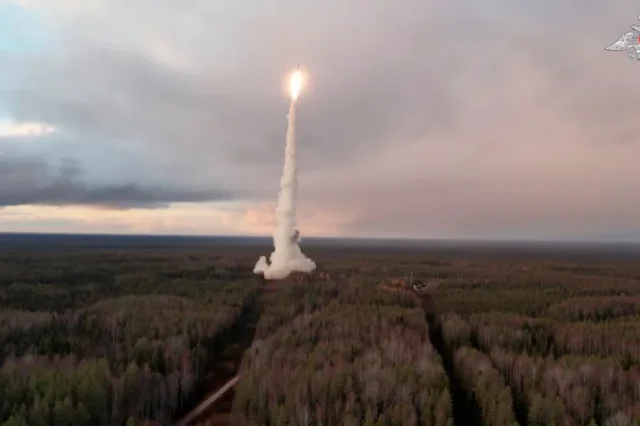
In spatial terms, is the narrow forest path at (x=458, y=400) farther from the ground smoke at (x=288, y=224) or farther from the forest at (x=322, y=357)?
the ground smoke at (x=288, y=224)

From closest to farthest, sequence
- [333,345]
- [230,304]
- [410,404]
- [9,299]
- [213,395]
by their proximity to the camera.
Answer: [410,404], [213,395], [333,345], [230,304], [9,299]

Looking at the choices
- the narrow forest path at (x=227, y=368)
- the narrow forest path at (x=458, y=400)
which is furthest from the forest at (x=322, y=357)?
the narrow forest path at (x=227, y=368)

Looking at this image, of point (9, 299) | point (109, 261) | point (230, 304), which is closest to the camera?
point (230, 304)

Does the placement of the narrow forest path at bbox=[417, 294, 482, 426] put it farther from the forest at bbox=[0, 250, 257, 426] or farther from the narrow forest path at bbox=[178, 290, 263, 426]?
the forest at bbox=[0, 250, 257, 426]

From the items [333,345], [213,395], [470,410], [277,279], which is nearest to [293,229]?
[277,279]

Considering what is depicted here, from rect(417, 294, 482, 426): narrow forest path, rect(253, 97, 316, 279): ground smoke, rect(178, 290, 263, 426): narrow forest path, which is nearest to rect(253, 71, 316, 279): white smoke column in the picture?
rect(253, 97, 316, 279): ground smoke

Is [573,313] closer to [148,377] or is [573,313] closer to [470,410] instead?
[470,410]
